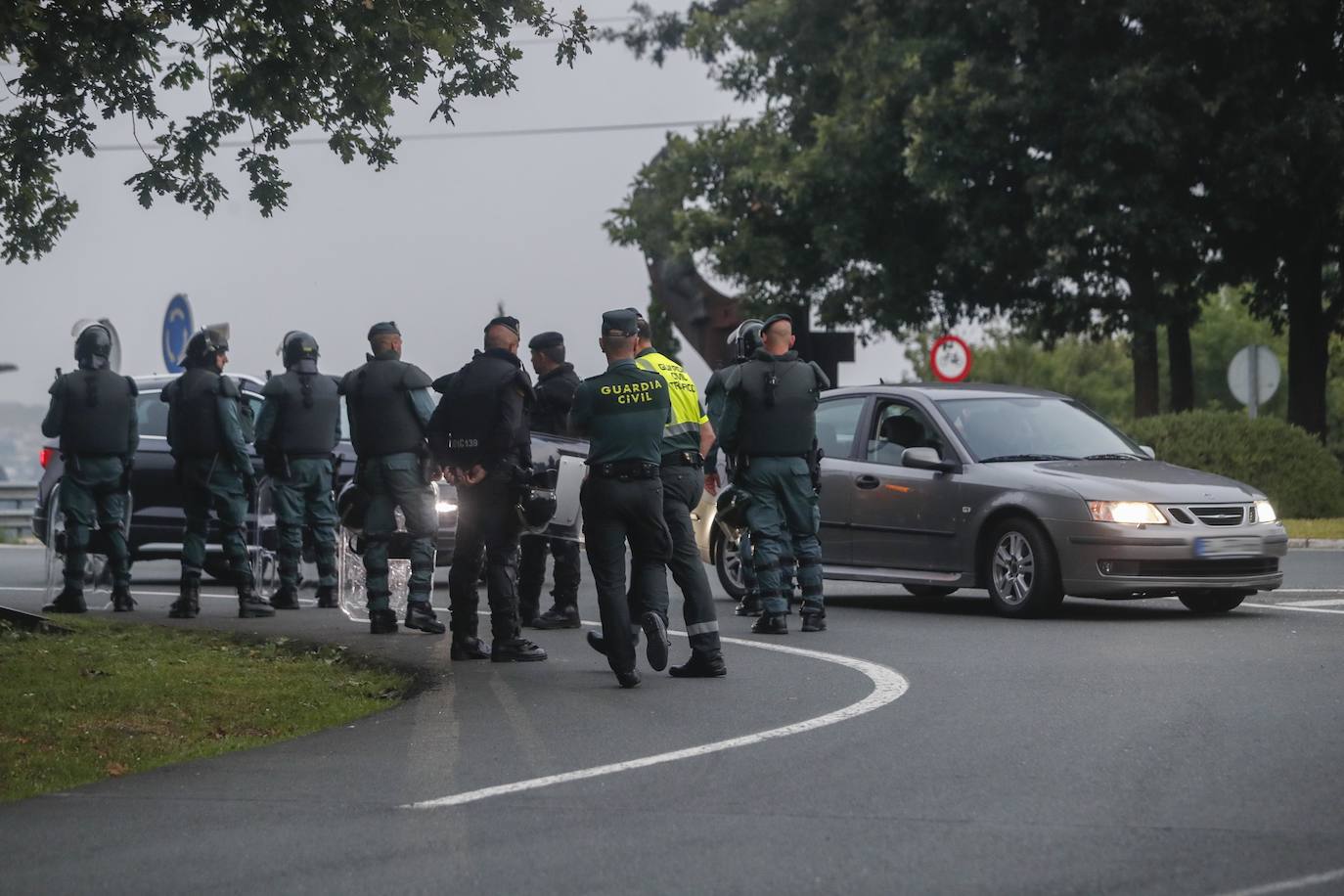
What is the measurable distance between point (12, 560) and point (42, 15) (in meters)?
12.7

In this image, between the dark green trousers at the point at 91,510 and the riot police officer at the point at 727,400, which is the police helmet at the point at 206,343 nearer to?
the dark green trousers at the point at 91,510

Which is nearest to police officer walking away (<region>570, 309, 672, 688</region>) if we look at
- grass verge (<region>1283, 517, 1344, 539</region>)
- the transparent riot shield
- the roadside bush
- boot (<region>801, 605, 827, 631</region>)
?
boot (<region>801, 605, 827, 631</region>)

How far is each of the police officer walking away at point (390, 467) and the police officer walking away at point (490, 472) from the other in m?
1.72

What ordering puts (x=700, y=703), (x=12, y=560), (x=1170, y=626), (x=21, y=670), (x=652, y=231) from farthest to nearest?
(x=652, y=231) → (x=12, y=560) → (x=1170, y=626) → (x=21, y=670) → (x=700, y=703)

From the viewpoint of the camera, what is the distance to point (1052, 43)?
97.8 ft

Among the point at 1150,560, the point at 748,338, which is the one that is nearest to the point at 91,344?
the point at 748,338

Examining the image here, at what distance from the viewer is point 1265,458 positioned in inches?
1022

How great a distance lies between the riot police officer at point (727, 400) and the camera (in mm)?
12898

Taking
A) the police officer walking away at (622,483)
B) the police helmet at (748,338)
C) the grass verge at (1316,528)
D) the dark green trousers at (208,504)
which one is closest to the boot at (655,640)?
the police officer walking away at (622,483)

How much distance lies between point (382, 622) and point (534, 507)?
2.28 m

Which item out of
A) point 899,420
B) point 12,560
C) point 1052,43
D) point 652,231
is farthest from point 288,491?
point 652,231

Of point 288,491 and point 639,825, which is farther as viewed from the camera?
point 288,491

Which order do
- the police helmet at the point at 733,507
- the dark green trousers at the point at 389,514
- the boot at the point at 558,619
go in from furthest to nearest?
1. the boot at the point at 558,619
2. the dark green trousers at the point at 389,514
3. the police helmet at the point at 733,507

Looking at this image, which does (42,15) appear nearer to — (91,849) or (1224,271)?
(91,849)
